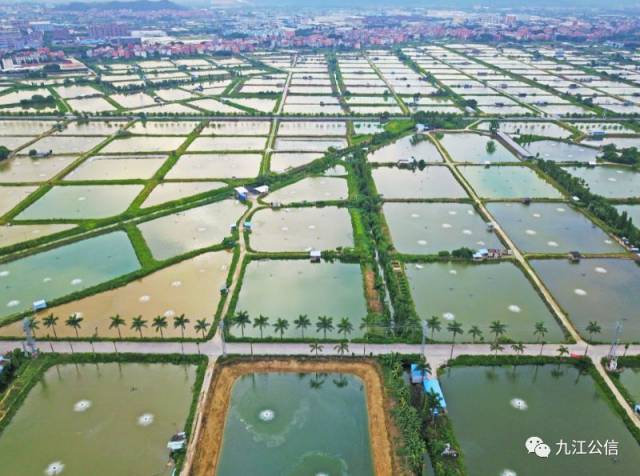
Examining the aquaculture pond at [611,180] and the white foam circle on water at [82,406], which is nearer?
the white foam circle on water at [82,406]

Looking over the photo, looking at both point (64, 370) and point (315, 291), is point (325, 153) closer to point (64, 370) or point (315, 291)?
point (315, 291)

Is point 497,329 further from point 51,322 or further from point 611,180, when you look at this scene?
point 611,180

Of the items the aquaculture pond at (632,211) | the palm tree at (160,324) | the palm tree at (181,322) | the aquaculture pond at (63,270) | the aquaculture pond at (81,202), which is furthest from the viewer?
the aquaculture pond at (81,202)

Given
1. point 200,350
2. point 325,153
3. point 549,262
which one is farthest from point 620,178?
point 200,350

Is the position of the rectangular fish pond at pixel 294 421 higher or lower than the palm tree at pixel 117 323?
lower

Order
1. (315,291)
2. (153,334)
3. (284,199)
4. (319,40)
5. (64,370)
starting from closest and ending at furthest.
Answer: (64,370) < (153,334) < (315,291) < (284,199) < (319,40)

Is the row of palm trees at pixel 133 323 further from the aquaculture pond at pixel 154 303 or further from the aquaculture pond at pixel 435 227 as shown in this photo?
the aquaculture pond at pixel 435 227

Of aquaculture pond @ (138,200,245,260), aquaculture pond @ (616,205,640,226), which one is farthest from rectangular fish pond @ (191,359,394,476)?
aquaculture pond @ (616,205,640,226)

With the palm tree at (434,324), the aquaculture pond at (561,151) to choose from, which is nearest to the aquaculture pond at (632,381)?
the palm tree at (434,324)

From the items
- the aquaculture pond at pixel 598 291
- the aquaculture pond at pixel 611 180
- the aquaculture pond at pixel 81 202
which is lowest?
the aquaculture pond at pixel 611 180
